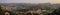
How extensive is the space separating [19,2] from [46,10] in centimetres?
30

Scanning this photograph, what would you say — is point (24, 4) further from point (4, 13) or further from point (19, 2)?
point (4, 13)

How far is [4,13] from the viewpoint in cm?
88

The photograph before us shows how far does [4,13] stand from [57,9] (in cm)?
57

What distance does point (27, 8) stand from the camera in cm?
87

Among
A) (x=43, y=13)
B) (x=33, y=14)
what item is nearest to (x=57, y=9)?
(x=43, y=13)

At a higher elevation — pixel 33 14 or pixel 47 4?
pixel 47 4

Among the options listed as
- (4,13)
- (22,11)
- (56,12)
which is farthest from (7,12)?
(56,12)

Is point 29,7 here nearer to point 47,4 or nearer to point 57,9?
point 47,4

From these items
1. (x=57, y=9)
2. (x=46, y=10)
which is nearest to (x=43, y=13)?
(x=46, y=10)

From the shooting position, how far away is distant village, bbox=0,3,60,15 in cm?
86

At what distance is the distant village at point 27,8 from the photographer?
0.86 metres

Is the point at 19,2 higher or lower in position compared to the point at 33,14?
higher

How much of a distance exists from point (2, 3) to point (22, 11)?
0.76ft

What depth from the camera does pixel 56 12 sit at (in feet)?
2.83
